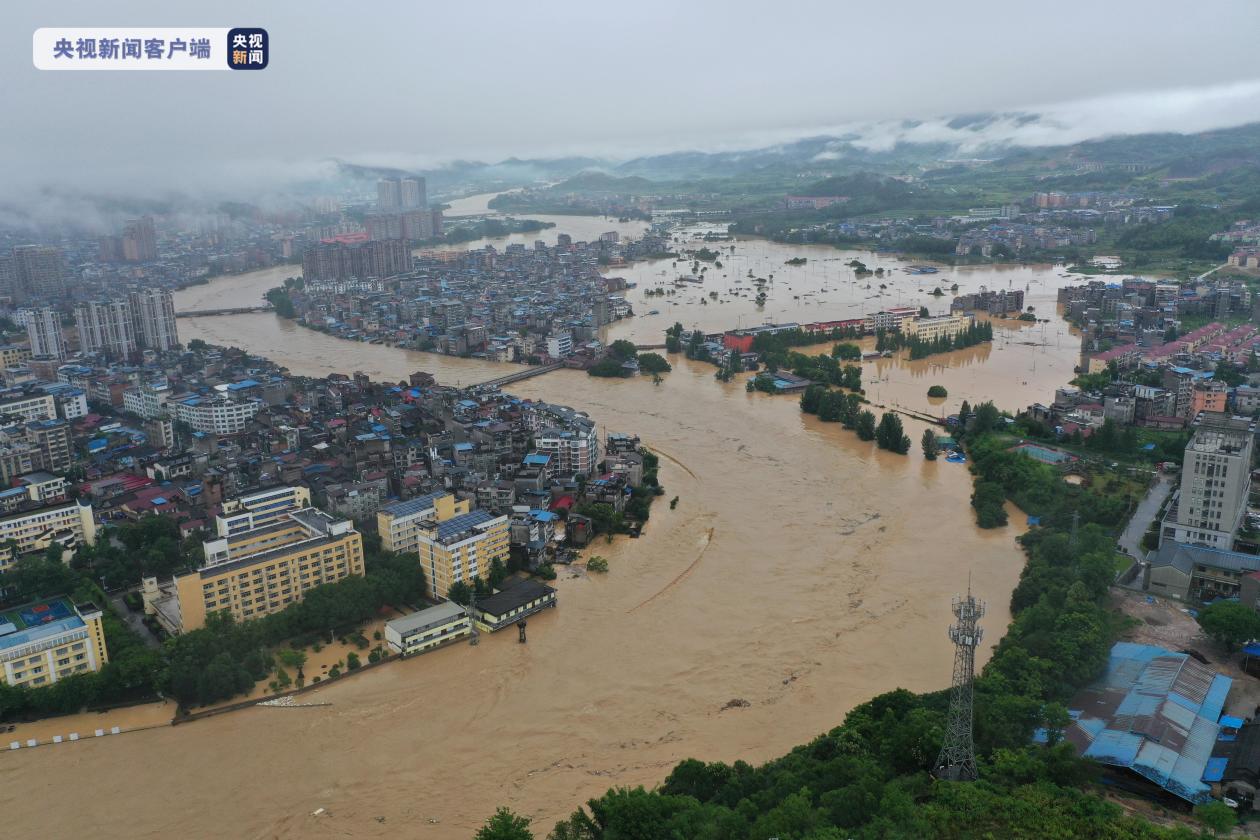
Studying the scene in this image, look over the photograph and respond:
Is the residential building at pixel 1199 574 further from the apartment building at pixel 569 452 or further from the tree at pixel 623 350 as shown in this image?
the tree at pixel 623 350

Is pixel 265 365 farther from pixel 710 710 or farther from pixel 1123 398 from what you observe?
pixel 1123 398

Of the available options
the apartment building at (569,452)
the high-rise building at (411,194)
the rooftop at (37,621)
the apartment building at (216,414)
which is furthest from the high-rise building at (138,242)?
the rooftop at (37,621)

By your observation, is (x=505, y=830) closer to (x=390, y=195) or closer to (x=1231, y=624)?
(x=1231, y=624)

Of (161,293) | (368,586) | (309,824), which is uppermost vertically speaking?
(161,293)

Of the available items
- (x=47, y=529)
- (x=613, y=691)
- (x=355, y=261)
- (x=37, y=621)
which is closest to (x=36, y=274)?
(x=355, y=261)

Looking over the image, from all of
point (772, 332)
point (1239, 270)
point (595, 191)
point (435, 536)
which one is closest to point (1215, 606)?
point (435, 536)

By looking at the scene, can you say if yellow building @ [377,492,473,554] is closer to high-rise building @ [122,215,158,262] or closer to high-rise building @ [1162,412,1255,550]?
high-rise building @ [1162,412,1255,550]
